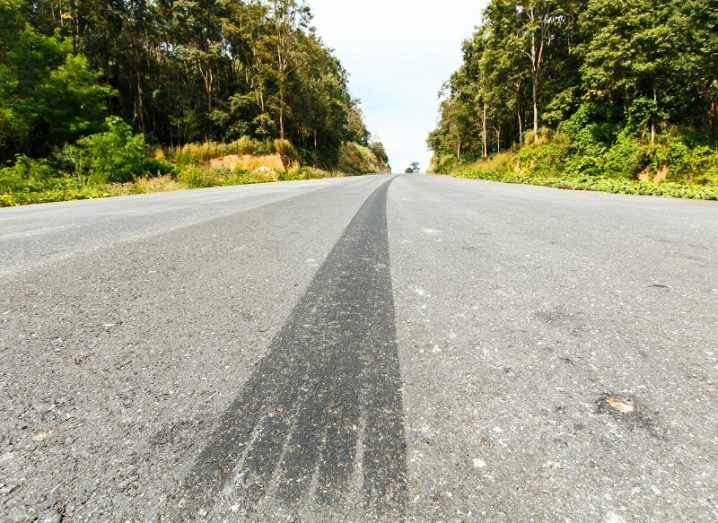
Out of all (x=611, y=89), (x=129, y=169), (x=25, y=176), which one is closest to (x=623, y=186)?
(x=611, y=89)

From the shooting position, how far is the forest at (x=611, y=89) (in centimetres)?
1373

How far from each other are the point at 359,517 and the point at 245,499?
244 mm

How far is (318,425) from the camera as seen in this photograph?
0.93 metres

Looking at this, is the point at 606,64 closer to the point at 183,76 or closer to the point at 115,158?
the point at 115,158

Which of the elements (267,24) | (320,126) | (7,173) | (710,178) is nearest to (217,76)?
(267,24)

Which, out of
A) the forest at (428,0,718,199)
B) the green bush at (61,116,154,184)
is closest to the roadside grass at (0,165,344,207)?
the green bush at (61,116,154,184)

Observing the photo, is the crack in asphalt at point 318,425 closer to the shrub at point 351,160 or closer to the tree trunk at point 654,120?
the tree trunk at point 654,120

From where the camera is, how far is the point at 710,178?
12.7 m

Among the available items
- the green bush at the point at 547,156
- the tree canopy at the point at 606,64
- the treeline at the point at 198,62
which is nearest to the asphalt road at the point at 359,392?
the tree canopy at the point at 606,64

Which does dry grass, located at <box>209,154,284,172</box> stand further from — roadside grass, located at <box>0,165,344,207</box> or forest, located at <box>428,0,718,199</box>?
forest, located at <box>428,0,718,199</box>

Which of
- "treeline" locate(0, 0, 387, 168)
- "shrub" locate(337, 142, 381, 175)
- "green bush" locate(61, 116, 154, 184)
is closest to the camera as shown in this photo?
"green bush" locate(61, 116, 154, 184)

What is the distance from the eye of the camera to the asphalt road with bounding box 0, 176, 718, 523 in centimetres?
Result: 72

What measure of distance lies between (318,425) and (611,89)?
22.7 metres

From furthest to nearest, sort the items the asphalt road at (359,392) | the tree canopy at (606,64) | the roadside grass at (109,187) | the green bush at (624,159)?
the green bush at (624,159) < the tree canopy at (606,64) < the roadside grass at (109,187) < the asphalt road at (359,392)
